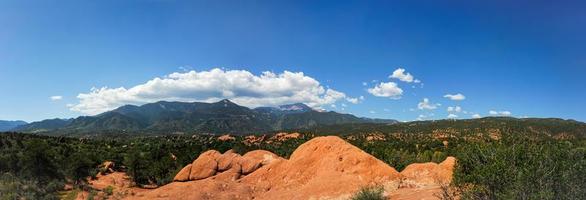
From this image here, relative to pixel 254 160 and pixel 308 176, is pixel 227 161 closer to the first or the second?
pixel 254 160

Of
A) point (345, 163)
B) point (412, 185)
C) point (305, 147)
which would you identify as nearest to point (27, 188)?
point (305, 147)

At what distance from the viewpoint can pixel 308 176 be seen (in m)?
34.7

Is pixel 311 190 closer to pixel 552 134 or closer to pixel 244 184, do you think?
pixel 244 184

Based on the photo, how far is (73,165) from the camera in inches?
2100

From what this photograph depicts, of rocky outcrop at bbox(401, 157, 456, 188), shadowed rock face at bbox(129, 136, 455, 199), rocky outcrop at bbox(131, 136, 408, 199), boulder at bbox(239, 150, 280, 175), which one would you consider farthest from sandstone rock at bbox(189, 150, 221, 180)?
rocky outcrop at bbox(401, 157, 456, 188)

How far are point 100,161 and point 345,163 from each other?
5635cm

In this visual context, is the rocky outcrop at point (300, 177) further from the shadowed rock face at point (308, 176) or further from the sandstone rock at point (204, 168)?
the sandstone rock at point (204, 168)

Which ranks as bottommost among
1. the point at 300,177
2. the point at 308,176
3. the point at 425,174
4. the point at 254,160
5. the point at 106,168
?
the point at 106,168

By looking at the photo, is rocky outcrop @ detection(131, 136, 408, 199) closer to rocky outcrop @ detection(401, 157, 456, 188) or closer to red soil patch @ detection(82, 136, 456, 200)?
red soil patch @ detection(82, 136, 456, 200)

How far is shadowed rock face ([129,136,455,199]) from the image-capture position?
3092 cm

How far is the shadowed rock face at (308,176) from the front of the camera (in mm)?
30922

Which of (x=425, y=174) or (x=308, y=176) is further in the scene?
(x=308, y=176)

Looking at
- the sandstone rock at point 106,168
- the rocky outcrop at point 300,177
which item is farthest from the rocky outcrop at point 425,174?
the sandstone rock at point 106,168

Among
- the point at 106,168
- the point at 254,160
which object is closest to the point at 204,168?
the point at 254,160
